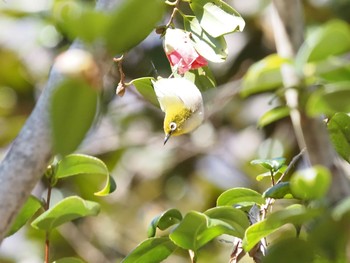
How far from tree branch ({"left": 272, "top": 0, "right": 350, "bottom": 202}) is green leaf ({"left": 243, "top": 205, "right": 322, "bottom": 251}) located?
3cm

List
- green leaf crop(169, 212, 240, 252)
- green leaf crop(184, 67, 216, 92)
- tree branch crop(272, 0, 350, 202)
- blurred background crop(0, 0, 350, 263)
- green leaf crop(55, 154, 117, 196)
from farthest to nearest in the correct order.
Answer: blurred background crop(0, 0, 350, 263)
green leaf crop(184, 67, 216, 92)
green leaf crop(55, 154, 117, 196)
green leaf crop(169, 212, 240, 252)
tree branch crop(272, 0, 350, 202)

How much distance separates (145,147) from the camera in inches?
104

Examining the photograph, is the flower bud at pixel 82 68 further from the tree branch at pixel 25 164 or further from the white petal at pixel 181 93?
the white petal at pixel 181 93

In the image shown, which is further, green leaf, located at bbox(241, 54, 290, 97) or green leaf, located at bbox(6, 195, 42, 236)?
green leaf, located at bbox(6, 195, 42, 236)

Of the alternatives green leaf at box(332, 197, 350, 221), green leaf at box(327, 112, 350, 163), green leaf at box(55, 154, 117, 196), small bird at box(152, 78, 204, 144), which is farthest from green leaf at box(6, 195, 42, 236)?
green leaf at box(332, 197, 350, 221)

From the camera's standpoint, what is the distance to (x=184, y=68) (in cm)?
87

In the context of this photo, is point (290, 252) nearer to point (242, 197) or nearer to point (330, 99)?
point (330, 99)

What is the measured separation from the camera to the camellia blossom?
32.9 inches

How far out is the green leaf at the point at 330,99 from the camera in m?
0.46

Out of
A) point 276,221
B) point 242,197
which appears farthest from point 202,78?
point 276,221

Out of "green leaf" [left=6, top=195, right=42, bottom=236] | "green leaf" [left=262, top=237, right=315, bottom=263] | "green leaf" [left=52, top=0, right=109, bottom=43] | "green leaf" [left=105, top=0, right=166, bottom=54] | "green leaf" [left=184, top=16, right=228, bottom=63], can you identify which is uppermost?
"green leaf" [left=52, top=0, right=109, bottom=43]

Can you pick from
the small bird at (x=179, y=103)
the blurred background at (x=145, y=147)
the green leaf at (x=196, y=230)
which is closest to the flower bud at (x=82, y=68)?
the green leaf at (x=196, y=230)

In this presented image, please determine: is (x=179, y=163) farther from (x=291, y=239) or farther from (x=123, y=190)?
(x=291, y=239)

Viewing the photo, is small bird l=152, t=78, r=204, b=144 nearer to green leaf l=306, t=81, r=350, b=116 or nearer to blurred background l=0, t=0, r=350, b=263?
green leaf l=306, t=81, r=350, b=116
